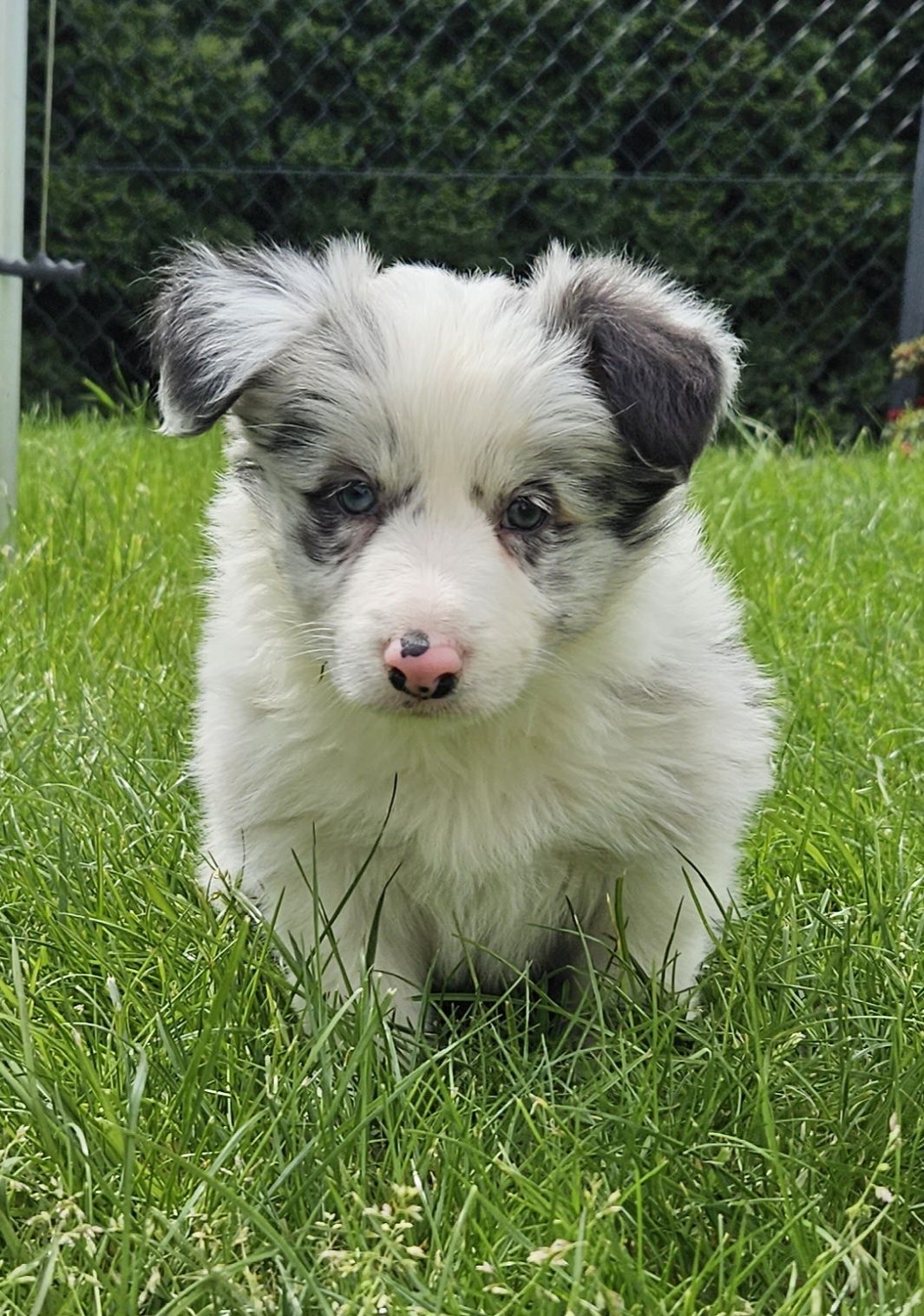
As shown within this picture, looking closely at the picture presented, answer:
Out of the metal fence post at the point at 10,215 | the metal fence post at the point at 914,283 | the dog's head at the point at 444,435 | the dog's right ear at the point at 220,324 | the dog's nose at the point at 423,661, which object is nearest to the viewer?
the dog's nose at the point at 423,661

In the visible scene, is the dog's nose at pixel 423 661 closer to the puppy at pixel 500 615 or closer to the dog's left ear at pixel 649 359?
the puppy at pixel 500 615

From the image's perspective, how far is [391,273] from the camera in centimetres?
248

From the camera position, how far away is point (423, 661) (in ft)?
6.40

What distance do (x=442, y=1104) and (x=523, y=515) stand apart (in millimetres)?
799

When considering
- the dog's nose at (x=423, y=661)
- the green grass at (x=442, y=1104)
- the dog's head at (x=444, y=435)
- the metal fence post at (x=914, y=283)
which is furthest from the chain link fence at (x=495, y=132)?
the dog's nose at (x=423, y=661)

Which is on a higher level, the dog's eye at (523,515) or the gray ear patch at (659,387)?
the gray ear patch at (659,387)

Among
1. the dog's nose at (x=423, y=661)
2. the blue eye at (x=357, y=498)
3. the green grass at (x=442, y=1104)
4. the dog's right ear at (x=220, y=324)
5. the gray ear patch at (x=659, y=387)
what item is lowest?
the green grass at (x=442, y=1104)

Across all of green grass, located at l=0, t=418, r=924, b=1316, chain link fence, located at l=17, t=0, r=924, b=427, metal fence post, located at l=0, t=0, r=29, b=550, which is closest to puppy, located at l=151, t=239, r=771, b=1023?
green grass, located at l=0, t=418, r=924, b=1316

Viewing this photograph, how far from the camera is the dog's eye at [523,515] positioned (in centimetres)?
219

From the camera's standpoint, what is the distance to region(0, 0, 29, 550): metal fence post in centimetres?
405

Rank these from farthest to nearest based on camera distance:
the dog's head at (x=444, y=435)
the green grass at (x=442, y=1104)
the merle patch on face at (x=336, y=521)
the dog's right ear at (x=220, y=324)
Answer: the dog's right ear at (x=220, y=324), the merle patch on face at (x=336, y=521), the dog's head at (x=444, y=435), the green grass at (x=442, y=1104)

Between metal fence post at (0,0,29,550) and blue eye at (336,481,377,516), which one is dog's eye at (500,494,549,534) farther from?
metal fence post at (0,0,29,550)

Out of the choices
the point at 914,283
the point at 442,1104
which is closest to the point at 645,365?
the point at 442,1104

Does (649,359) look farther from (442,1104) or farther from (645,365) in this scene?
(442,1104)
